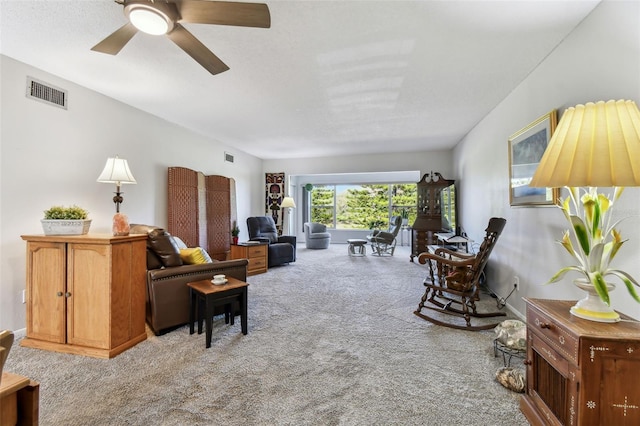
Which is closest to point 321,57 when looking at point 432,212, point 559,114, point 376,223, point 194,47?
point 194,47

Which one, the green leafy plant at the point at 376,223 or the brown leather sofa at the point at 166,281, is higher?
the green leafy plant at the point at 376,223

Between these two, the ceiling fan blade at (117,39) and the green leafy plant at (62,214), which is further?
the green leafy plant at (62,214)

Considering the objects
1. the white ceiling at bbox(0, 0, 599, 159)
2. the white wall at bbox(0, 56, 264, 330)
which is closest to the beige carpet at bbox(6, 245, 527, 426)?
the white wall at bbox(0, 56, 264, 330)

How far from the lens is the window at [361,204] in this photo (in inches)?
352

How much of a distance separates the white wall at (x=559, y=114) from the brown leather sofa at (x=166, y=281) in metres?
3.18

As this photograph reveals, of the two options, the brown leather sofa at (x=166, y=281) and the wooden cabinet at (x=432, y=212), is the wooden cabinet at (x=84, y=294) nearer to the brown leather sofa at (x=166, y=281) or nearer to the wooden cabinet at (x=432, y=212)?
the brown leather sofa at (x=166, y=281)

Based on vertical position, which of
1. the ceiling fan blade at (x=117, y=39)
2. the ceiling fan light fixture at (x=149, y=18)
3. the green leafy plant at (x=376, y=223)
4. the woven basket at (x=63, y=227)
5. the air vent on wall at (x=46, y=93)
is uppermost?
the air vent on wall at (x=46, y=93)

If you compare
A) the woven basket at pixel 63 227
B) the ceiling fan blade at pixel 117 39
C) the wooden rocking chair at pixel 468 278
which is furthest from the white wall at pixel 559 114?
the woven basket at pixel 63 227

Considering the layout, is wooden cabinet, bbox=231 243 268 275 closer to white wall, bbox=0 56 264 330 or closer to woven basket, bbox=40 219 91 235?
white wall, bbox=0 56 264 330

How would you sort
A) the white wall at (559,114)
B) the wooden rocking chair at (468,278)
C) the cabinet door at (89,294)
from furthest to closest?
the wooden rocking chair at (468,278) < the cabinet door at (89,294) < the white wall at (559,114)

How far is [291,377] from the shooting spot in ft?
6.21

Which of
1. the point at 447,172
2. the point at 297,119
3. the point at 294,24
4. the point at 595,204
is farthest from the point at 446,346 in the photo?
the point at 447,172

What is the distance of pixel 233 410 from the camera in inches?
62.4

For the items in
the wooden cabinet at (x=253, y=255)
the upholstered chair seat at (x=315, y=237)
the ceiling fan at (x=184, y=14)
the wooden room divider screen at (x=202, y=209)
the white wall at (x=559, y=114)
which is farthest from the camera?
the upholstered chair seat at (x=315, y=237)
